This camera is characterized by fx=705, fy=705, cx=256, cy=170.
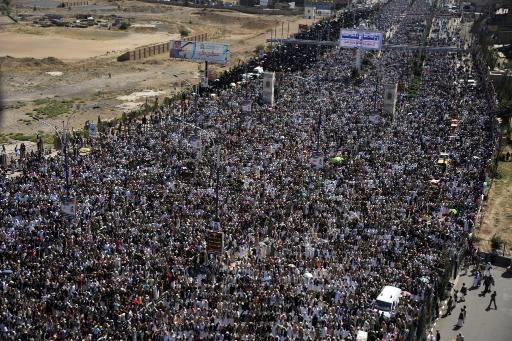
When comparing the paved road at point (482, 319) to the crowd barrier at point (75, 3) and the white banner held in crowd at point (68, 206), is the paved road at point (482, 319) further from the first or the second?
the crowd barrier at point (75, 3)

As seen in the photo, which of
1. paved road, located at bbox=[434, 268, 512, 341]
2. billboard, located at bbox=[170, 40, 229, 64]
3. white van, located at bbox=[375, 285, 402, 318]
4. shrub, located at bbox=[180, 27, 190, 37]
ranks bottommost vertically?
paved road, located at bbox=[434, 268, 512, 341]

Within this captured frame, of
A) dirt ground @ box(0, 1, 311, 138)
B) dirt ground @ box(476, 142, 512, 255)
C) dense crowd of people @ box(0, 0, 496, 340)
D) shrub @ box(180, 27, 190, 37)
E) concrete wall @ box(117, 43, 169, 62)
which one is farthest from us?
shrub @ box(180, 27, 190, 37)

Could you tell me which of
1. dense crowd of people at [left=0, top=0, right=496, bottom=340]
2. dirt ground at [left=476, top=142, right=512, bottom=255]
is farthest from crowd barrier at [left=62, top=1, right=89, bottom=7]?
dirt ground at [left=476, top=142, right=512, bottom=255]

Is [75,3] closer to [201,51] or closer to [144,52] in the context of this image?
[144,52]

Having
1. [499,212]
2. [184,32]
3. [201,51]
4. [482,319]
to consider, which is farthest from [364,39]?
[184,32]

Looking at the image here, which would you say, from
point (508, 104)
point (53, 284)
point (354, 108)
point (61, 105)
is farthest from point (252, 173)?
point (61, 105)

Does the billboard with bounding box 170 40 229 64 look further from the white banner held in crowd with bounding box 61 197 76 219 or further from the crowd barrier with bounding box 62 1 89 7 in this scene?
the crowd barrier with bounding box 62 1 89 7

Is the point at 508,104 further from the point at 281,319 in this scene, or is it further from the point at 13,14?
the point at 13,14
